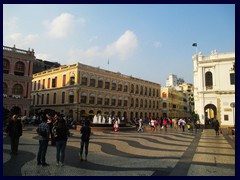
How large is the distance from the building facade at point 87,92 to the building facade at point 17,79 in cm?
865

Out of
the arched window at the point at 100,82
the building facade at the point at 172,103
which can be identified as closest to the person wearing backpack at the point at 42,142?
the arched window at the point at 100,82

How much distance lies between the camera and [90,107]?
4303 cm

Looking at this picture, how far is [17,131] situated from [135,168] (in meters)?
5.58

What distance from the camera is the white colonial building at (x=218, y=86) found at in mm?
32719

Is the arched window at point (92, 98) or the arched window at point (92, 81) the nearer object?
the arched window at point (92, 98)

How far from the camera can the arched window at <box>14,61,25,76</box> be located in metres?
34.2

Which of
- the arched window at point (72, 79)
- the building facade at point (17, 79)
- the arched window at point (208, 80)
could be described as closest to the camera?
the building facade at point (17, 79)

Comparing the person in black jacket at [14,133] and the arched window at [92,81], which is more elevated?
the arched window at [92,81]

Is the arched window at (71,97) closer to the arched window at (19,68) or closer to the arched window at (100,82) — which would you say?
the arched window at (100,82)

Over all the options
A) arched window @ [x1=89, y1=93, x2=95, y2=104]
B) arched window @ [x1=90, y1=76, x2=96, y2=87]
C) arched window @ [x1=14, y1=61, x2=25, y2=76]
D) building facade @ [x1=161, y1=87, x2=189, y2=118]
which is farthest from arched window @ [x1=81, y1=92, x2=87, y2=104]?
building facade @ [x1=161, y1=87, x2=189, y2=118]

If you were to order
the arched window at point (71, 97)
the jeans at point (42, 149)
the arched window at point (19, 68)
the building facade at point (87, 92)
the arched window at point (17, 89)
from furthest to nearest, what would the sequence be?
the arched window at point (71, 97) → the building facade at point (87, 92) → the arched window at point (19, 68) → the arched window at point (17, 89) → the jeans at point (42, 149)

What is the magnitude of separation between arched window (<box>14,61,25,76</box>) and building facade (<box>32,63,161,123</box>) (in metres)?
9.54
